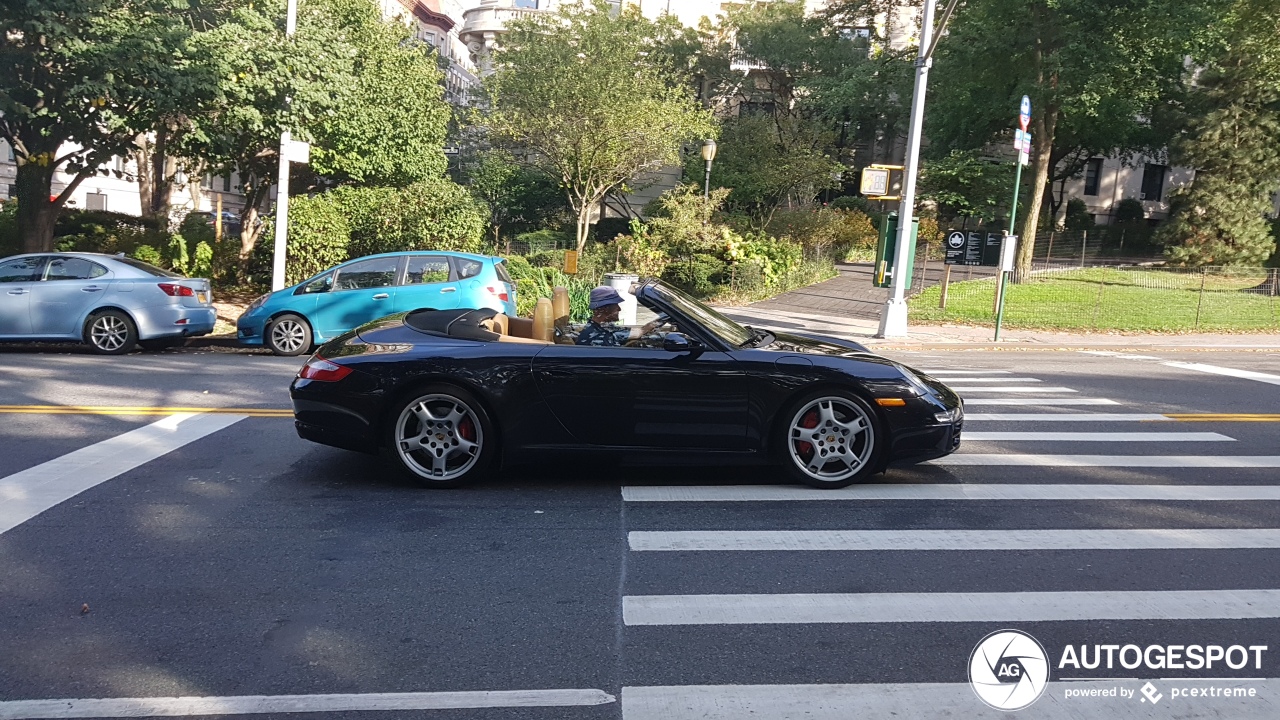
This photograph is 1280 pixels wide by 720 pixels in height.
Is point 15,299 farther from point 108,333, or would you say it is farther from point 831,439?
point 831,439

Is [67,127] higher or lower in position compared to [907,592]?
higher

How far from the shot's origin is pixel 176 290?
13.6 metres

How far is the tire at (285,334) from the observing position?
1360cm

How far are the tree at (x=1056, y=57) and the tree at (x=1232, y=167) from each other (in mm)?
1991

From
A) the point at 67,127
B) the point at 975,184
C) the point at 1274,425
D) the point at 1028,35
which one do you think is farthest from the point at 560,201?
the point at 1274,425

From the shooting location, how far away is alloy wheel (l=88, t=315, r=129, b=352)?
13.1 meters

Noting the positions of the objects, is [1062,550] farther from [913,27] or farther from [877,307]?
[913,27]

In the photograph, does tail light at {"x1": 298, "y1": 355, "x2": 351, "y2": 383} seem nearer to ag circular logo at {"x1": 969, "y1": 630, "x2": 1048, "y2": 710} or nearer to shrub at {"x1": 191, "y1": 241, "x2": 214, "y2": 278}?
ag circular logo at {"x1": 969, "y1": 630, "x2": 1048, "y2": 710}

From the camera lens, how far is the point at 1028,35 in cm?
2591

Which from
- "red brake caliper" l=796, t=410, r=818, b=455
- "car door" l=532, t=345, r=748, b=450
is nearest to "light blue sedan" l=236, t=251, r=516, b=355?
"car door" l=532, t=345, r=748, b=450

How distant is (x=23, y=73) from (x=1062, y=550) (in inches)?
758

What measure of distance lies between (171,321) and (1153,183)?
4641 centimetres

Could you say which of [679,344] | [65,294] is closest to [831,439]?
[679,344]

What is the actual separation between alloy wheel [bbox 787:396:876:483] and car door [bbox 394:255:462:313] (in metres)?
8.22
